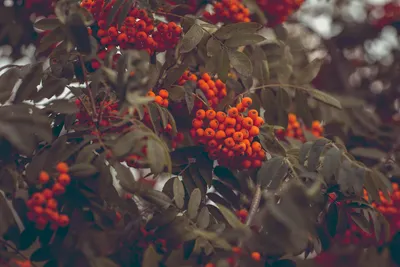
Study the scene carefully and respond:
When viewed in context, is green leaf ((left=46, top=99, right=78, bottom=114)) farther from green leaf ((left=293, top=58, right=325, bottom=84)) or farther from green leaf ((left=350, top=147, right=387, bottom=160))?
green leaf ((left=350, top=147, right=387, bottom=160))

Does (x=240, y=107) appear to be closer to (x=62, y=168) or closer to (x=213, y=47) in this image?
(x=213, y=47)

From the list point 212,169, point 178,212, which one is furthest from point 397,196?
point 178,212

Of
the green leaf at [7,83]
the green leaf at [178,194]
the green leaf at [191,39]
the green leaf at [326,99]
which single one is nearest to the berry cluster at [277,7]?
the green leaf at [326,99]

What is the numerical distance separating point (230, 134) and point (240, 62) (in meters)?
0.29

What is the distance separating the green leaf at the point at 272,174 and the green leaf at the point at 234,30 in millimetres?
475

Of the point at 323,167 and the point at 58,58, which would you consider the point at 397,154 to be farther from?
the point at 58,58

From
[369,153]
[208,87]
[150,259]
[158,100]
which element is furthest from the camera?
[369,153]

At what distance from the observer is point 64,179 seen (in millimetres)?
1569

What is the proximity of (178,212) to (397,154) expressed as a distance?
1.42 m

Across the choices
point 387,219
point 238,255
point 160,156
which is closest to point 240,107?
point 160,156

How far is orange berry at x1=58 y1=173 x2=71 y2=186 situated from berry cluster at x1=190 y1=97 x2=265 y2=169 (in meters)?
0.52

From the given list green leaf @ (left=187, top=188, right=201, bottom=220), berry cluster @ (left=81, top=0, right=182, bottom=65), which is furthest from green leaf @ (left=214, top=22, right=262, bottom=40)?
green leaf @ (left=187, top=188, right=201, bottom=220)

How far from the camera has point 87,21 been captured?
1765 mm

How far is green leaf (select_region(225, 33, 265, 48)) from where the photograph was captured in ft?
6.68
